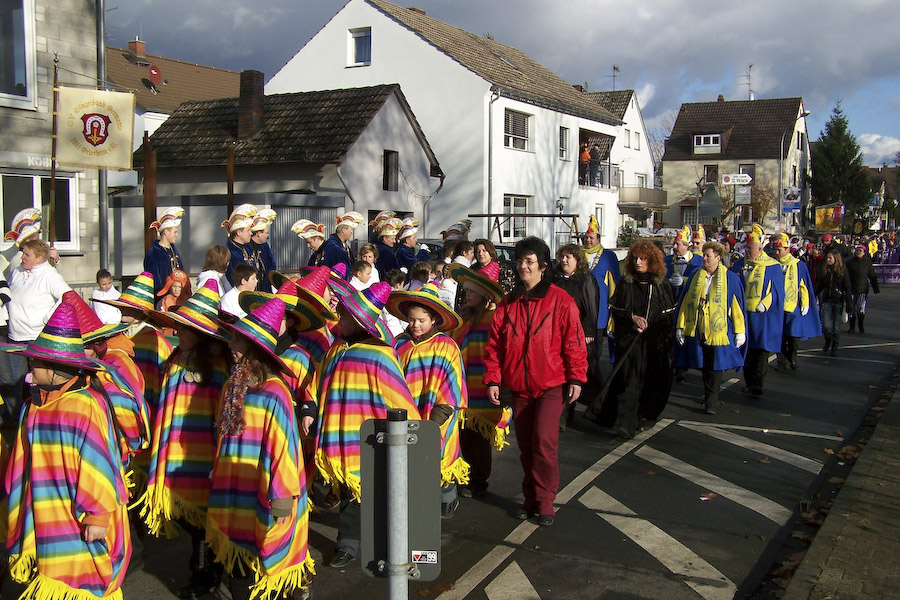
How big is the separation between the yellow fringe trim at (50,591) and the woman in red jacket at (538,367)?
2925mm

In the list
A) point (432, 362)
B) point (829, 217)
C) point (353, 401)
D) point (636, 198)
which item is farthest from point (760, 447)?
point (636, 198)

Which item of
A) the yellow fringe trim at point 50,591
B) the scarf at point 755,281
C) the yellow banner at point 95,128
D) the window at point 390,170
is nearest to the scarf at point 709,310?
the scarf at point 755,281

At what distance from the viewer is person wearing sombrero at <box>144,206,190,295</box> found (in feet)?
26.2

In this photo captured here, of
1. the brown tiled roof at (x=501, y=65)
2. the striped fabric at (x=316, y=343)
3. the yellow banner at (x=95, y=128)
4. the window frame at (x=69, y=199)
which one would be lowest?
the striped fabric at (x=316, y=343)

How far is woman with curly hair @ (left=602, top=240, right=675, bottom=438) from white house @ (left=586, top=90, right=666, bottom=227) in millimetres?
38057

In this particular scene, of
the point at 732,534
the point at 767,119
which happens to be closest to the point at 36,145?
the point at 732,534

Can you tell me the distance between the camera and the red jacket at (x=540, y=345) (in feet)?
18.7

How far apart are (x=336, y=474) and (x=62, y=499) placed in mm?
1519

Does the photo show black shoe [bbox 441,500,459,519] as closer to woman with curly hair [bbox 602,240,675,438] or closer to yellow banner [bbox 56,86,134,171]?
woman with curly hair [bbox 602,240,675,438]

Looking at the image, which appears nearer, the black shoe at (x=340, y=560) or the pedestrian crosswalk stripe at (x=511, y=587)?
the pedestrian crosswalk stripe at (x=511, y=587)

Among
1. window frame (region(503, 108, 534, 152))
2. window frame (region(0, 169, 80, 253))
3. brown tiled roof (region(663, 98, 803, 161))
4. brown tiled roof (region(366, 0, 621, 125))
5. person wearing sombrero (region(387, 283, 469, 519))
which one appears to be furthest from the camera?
brown tiled roof (region(663, 98, 803, 161))

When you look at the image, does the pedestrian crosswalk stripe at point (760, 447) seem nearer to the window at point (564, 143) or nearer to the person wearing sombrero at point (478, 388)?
the person wearing sombrero at point (478, 388)

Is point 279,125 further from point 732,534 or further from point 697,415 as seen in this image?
point 732,534

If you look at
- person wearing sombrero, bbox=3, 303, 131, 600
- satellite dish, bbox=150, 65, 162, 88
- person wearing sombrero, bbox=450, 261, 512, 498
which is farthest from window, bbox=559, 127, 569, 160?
person wearing sombrero, bbox=3, 303, 131, 600
